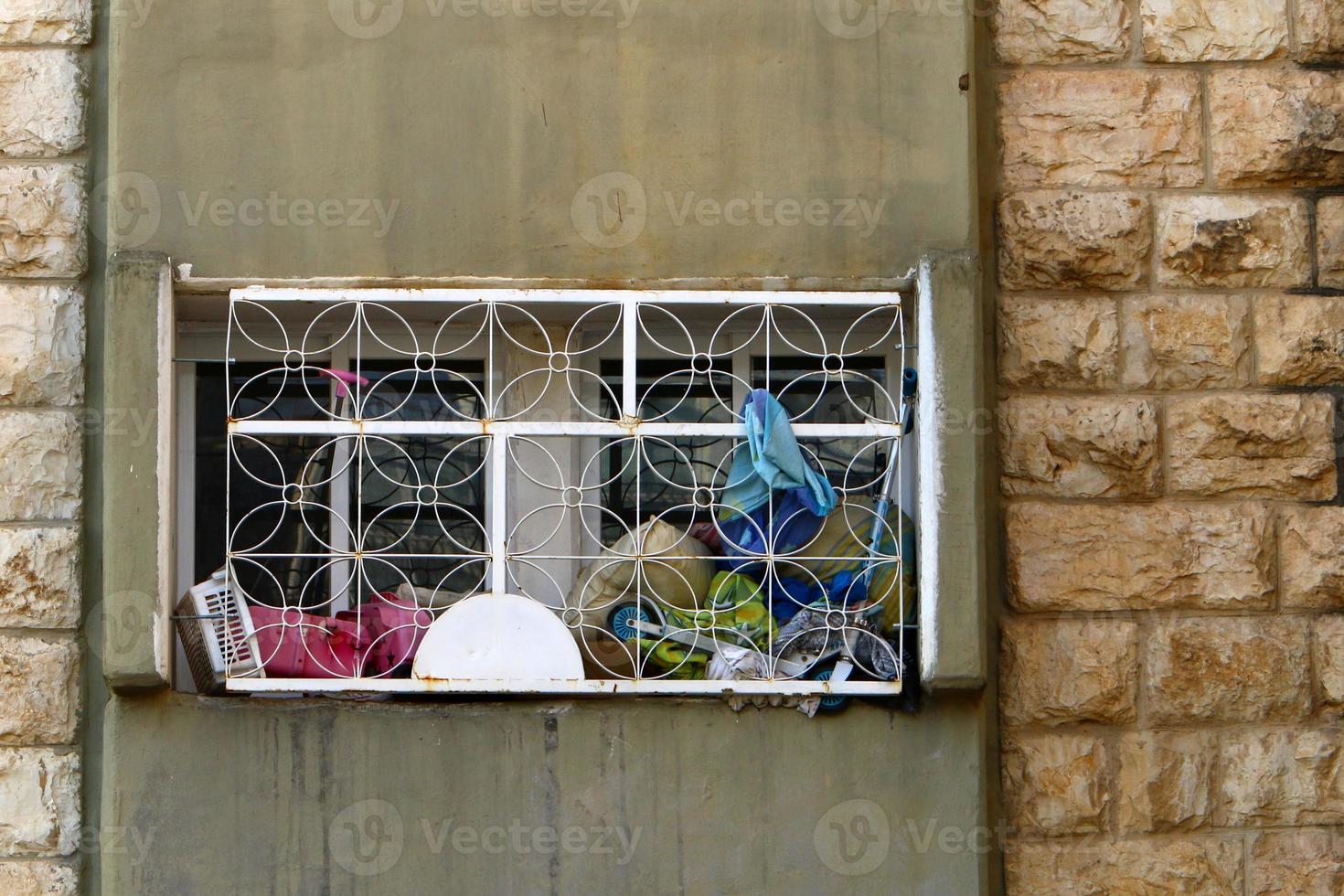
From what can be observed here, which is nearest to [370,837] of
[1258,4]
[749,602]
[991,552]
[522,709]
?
[522,709]

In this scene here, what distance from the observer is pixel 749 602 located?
13.5ft

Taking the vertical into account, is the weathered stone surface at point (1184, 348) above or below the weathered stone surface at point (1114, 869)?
above

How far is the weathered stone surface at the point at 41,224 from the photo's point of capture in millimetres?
4312

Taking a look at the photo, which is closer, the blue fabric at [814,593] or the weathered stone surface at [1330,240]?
the blue fabric at [814,593]

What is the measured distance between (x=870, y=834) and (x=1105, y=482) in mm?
1364

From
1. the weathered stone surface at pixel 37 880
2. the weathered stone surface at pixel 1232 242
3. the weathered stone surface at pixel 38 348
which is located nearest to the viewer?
the weathered stone surface at pixel 37 880

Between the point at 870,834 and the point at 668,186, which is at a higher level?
the point at 668,186

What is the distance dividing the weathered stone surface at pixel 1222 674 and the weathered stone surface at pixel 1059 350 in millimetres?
839

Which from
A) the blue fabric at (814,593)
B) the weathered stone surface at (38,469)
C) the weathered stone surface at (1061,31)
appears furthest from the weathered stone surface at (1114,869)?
the weathered stone surface at (38,469)

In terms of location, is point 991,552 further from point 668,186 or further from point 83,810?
point 83,810
